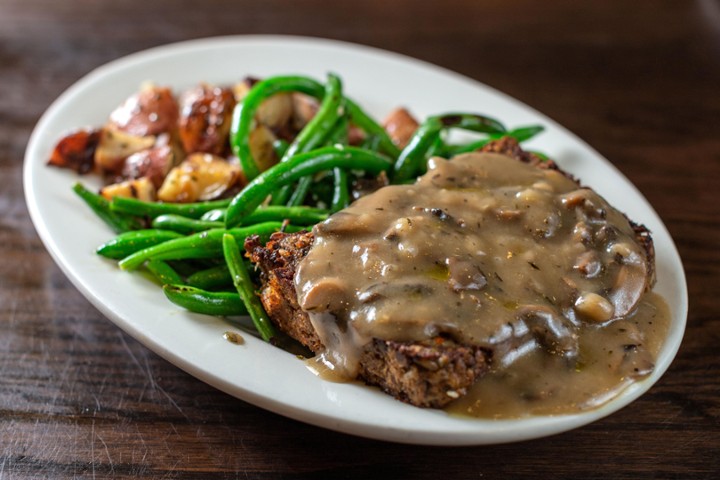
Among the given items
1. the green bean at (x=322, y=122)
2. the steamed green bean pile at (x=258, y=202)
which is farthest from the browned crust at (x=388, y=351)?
the green bean at (x=322, y=122)

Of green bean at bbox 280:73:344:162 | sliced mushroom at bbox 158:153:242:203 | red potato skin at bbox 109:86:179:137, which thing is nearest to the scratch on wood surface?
sliced mushroom at bbox 158:153:242:203

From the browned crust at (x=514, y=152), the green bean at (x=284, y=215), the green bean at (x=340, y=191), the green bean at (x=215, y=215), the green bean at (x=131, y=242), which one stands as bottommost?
the green bean at (x=131, y=242)

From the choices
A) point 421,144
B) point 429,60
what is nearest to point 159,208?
point 421,144

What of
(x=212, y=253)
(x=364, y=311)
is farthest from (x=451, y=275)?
(x=212, y=253)

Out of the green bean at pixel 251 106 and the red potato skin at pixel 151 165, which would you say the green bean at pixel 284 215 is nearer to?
the green bean at pixel 251 106

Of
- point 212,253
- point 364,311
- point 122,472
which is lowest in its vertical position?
point 122,472

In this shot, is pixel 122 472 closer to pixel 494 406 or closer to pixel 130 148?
pixel 494 406
